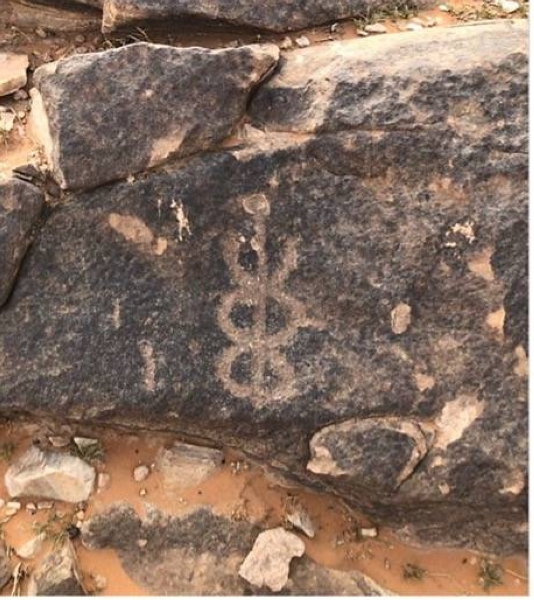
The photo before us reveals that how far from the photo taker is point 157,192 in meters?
3.65

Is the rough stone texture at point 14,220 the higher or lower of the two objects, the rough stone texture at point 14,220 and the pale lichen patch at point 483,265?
the higher

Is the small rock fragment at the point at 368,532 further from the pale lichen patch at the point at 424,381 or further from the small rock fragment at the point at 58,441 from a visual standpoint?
the small rock fragment at the point at 58,441

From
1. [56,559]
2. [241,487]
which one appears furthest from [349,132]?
[56,559]

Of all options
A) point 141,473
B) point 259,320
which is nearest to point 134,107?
point 259,320

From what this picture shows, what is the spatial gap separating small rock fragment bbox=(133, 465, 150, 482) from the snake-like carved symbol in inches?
30.0

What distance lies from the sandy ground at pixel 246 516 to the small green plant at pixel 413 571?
0.5 inches

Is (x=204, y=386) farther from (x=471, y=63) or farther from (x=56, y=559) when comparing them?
(x=471, y=63)

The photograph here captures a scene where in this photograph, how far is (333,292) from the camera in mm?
3650

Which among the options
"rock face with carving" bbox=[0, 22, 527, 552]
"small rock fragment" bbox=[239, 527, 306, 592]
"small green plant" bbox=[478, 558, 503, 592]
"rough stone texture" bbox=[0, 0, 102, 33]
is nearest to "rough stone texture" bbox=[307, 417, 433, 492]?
"rock face with carving" bbox=[0, 22, 527, 552]

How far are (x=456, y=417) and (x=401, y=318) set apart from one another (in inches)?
23.2

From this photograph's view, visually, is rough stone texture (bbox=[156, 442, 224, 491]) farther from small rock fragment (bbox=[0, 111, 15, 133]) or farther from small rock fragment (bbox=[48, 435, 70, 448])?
small rock fragment (bbox=[0, 111, 15, 133])

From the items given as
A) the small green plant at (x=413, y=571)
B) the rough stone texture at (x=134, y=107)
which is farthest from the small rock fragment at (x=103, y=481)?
the small green plant at (x=413, y=571)

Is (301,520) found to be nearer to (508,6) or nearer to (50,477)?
(50,477)

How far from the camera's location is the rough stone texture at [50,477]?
152 inches
